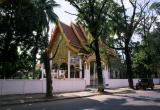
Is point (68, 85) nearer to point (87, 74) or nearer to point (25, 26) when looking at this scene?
point (25, 26)

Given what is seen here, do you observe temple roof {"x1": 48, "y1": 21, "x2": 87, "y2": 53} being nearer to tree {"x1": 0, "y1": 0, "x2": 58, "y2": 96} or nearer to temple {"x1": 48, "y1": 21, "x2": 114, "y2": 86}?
temple {"x1": 48, "y1": 21, "x2": 114, "y2": 86}

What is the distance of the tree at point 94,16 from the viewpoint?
40406mm

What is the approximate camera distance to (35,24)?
3195cm

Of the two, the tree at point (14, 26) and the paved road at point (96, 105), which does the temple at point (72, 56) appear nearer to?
the tree at point (14, 26)

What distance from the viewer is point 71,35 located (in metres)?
57.1

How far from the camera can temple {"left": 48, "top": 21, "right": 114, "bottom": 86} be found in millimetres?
54125

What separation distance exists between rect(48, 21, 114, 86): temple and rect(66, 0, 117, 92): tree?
34.0 feet

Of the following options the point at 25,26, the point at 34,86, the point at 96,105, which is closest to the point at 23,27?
the point at 25,26

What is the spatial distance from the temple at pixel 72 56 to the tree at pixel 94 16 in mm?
10350

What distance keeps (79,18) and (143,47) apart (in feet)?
68.8

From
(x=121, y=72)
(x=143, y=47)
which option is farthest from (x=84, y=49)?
(x=121, y=72)

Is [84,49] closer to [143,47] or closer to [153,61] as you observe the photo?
[143,47]

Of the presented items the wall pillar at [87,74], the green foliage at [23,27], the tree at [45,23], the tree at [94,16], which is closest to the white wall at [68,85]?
the tree at [94,16]

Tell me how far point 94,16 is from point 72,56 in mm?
15541
